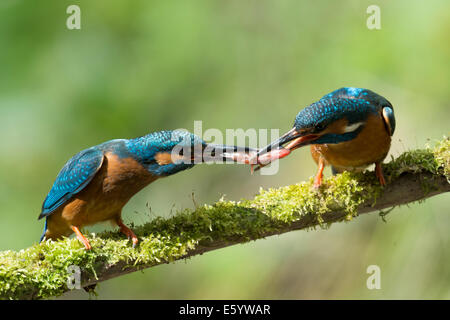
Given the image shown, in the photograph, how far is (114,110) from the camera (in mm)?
5691

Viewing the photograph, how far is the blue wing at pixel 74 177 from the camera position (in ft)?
10.3

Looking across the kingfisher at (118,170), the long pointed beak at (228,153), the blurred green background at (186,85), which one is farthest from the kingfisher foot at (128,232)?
the blurred green background at (186,85)

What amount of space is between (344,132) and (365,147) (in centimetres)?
18

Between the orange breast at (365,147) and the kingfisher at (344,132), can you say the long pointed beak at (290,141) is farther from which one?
the orange breast at (365,147)

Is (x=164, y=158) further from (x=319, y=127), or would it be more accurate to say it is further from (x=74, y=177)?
(x=319, y=127)

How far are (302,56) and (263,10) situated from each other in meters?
0.75

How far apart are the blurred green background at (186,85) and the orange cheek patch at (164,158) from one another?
210 centimetres

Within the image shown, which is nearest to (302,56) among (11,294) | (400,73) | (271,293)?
(400,73)

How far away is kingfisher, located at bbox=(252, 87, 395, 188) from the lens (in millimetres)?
2990

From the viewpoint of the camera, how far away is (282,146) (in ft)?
9.89

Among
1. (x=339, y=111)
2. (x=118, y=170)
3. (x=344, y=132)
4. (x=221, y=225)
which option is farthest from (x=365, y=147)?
(x=118, y=170)

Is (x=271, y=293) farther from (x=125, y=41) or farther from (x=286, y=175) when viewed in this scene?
(x=125, y=41)

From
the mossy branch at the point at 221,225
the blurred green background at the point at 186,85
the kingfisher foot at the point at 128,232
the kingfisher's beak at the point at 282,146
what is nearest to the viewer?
the mossy branch at the point at 221,225

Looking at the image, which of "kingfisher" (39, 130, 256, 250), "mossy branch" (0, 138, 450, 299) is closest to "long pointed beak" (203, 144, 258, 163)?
"kingfisher" (39, 130, 256, 250)
